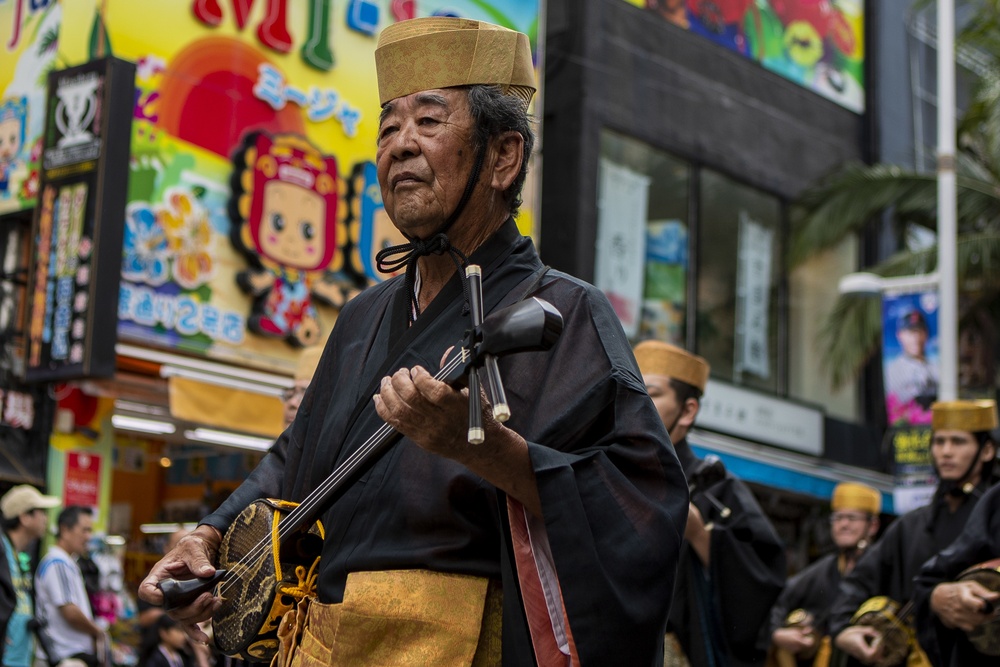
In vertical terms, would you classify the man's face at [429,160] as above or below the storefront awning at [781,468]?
above

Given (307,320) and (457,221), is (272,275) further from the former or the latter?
(457,221)

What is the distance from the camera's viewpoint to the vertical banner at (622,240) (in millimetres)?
15008

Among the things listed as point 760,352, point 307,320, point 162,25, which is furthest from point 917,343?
point 162,25

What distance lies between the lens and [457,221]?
2.73m

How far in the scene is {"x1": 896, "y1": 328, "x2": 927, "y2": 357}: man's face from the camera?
1438 centimetres

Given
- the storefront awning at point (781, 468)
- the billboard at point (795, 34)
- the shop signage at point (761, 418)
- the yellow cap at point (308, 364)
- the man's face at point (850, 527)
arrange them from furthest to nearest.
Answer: the billboard at point (795, 34) < the shop signage at point (761, 418) < the storefront awning at point (781, 468) < the man's face at point (850, 527) < the yellow cap at point (308, 364)

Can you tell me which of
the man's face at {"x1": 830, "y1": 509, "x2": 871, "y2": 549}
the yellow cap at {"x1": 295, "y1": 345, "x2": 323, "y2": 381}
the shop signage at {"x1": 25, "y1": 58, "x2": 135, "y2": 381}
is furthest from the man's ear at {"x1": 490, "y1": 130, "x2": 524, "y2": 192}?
the man's face at {"x1": 830, "y1": 509, "x2": 871, "y2": 549}

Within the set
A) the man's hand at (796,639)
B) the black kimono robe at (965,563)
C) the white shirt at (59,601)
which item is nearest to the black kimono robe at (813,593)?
the man's hand at (796,639)

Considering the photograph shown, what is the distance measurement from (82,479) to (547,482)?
8674 mm

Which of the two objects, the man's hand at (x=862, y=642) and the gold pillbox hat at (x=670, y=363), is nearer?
the gold pillbox hat at (x=670, y=363)

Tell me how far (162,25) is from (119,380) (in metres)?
2.68

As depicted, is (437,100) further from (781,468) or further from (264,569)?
(781,468)

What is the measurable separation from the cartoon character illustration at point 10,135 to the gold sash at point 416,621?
9.05 m

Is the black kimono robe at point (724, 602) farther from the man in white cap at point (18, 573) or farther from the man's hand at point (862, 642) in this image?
the man in white cap at point (18, 573)
